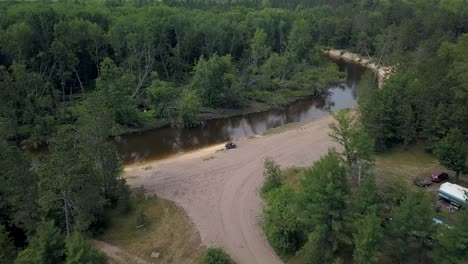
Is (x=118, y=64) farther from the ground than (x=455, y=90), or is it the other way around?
(x=455, y=90)

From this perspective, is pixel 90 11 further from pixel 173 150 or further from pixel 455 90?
pixel 455 90

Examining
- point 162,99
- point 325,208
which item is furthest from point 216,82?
point 325,208

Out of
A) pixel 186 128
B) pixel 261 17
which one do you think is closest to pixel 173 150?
pixel 186 128

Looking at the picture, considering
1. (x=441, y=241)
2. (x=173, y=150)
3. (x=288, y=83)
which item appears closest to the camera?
(x=441, y=241)

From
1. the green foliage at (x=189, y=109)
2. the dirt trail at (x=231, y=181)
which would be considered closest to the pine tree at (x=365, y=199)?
the dirt trail at (x=231, y=181)

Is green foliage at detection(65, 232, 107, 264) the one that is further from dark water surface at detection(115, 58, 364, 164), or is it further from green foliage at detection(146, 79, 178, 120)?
green foliage at detection(146, 79, 178, 120)

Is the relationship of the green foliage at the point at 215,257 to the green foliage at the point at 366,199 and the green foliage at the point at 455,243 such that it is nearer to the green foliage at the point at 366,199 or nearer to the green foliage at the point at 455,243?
the green foliage at the point at 366,199

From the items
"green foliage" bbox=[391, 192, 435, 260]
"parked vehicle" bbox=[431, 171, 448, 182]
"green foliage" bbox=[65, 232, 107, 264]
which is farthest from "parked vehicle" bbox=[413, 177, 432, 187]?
"green foliage" bbox=[65, 232, 107, 264]
